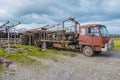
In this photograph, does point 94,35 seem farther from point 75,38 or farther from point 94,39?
point 75,38

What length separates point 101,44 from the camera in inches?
522

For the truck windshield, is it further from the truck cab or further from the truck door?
the truck door

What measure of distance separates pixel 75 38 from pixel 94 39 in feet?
8.74

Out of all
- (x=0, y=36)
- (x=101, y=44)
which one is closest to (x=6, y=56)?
(x=101, y=44)

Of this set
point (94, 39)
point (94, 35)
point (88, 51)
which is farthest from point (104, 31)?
point (88, 51)

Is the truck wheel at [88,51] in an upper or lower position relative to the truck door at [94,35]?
lower

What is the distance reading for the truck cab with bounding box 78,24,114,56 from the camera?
43.9 ft

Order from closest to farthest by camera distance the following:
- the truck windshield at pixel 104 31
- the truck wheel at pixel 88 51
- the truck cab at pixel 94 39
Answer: the truck cab at pixel 94 39
the truck windshield at pixel 104 31
the truck wheel at pixel 88 51

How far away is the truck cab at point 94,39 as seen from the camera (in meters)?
13.4

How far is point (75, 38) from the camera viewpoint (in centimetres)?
1608

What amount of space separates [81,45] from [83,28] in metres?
1.43

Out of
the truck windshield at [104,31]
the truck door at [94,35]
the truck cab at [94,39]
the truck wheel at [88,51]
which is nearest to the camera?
the truck cab at [94,39]

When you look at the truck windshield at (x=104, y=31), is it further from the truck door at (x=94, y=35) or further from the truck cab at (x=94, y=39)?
Answer: the truck door at (x=94, y=35)

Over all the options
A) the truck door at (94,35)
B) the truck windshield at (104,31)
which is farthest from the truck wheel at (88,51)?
the truck windshield at (104,31)
